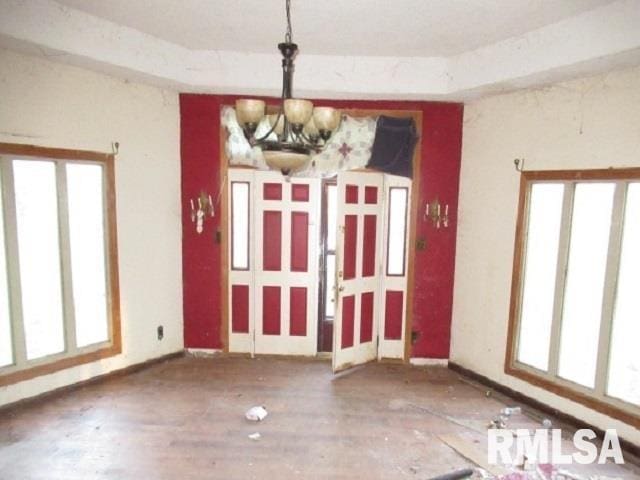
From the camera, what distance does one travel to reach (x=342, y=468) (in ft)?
8.67

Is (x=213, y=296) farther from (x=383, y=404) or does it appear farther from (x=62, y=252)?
(x=383, y=404)

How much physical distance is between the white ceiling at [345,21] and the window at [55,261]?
134 cm

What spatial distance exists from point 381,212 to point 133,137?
262 cm

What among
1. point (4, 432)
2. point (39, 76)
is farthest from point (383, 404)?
point (39, 76)

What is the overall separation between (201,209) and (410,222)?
2.24m

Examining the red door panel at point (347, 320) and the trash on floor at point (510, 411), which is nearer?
the trash on floor at point (510, 411)

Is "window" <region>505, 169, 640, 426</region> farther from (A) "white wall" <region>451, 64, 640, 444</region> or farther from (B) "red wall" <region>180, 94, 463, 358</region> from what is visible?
(B) "red wall" <region>180, 94, 463, 358</region>

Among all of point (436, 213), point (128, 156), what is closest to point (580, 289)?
point (436, 213)

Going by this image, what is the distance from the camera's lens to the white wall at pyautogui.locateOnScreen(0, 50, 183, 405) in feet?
10.2

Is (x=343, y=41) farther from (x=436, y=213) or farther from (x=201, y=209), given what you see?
(x=201, y=209)

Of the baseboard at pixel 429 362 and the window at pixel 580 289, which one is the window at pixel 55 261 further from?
the window at pixel 580 289

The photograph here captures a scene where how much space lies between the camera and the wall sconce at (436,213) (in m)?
4.15

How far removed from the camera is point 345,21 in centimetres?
295

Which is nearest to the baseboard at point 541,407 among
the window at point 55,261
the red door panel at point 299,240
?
the red door panel at point 299,240
